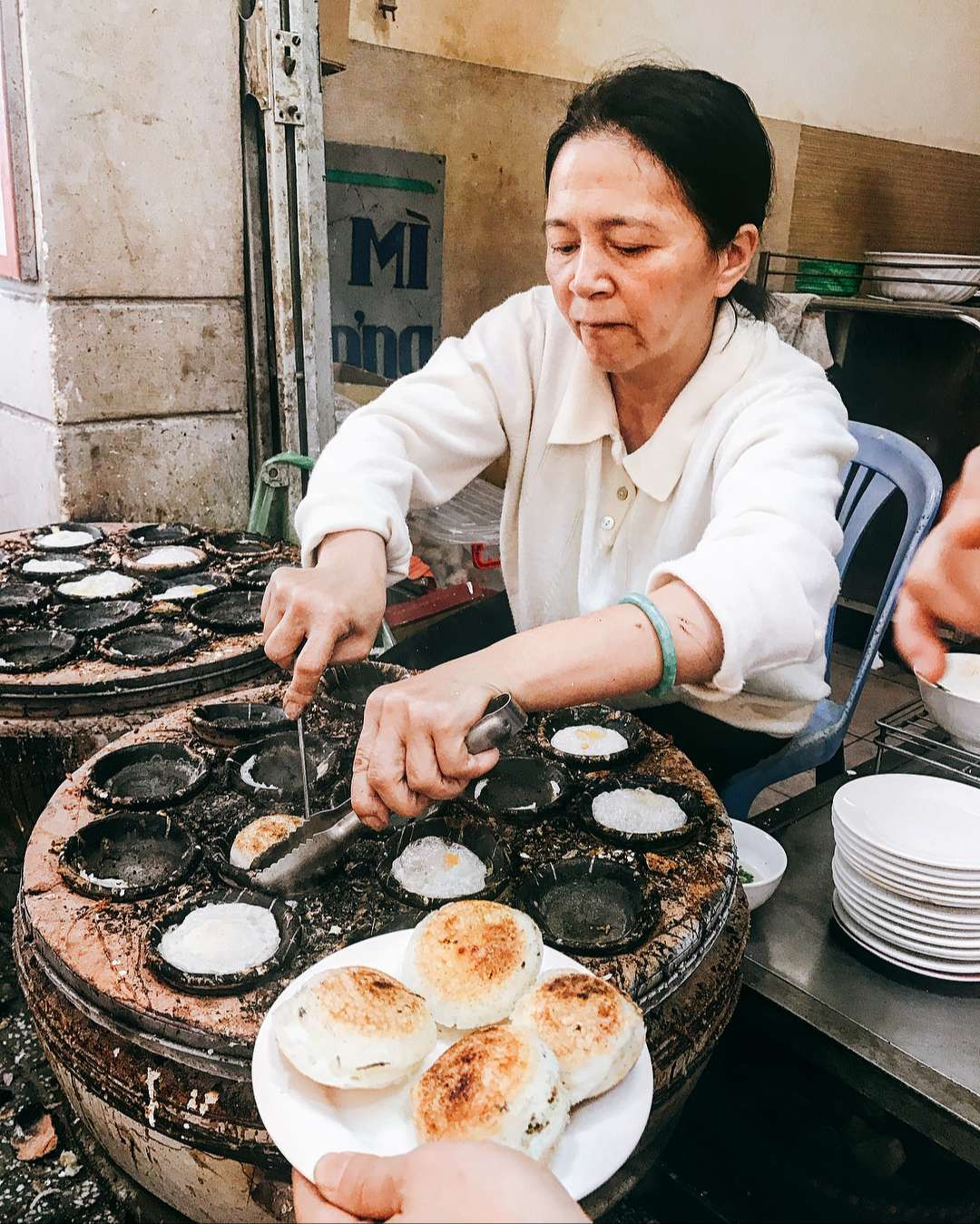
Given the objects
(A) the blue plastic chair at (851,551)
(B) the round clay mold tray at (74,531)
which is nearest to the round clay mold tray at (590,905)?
(A) the blue plastic chair at (851,551)

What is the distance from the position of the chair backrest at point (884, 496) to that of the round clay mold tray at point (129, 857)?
6.53 feet

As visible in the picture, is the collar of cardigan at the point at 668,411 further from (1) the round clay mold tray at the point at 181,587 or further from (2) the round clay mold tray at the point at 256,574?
(1) the round clay mold tray at the point at 181,587

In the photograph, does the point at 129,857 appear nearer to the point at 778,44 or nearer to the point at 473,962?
the point at 473,962

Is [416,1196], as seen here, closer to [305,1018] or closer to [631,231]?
[305,1018]

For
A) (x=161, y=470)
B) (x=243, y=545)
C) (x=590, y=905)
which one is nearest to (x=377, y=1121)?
(x=590, y=905)

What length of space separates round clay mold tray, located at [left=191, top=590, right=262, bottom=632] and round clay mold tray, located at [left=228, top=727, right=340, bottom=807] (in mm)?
687

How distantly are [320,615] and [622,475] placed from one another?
A: 3.24 ft

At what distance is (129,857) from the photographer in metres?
1.65

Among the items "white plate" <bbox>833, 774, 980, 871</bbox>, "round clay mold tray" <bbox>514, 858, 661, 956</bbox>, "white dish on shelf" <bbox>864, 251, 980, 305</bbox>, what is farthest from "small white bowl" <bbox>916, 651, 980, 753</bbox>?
"white dish on shelf" <bbox>864, 251, 980, 305</bbox>

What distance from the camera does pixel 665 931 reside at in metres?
1.45

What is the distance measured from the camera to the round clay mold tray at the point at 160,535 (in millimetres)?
3283

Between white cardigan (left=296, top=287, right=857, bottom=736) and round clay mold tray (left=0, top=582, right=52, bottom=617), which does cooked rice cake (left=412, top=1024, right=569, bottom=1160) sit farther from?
round clay mold tray (left=0, top=582, right=52, bottom=617)

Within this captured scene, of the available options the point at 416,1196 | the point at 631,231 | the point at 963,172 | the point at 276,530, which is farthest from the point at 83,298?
the point at 963,172

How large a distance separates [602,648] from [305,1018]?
805mm
